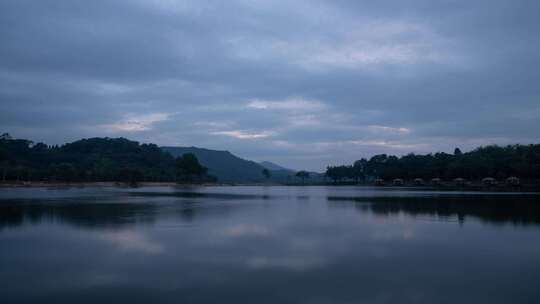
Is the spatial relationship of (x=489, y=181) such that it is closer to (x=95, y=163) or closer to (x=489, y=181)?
(x=489, y=181)

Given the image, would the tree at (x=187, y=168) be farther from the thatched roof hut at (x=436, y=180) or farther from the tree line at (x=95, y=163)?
the thatched roof hut at (x=436, y=180)

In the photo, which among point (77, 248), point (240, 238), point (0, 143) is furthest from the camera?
point (0, 143)

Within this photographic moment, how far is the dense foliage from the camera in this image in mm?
70750

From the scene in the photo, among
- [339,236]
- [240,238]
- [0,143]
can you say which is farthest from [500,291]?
[0,143]

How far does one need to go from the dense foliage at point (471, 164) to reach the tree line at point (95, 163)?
54.4 meters

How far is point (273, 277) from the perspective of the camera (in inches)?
362

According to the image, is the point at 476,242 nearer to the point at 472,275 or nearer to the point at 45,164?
the point at 472,275

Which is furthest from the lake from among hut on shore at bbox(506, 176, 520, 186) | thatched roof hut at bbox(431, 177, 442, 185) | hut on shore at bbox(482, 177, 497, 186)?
thatched roof hut at bbox(431, 177, 442, 185)

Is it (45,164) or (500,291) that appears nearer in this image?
(500,291)

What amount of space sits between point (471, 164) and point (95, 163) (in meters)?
97.1

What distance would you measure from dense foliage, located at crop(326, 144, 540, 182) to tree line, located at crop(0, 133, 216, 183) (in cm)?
5438

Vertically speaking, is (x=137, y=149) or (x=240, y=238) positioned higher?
(x=137, y=149)

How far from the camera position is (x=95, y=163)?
124000 mm

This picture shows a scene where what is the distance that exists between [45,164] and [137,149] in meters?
41.2
